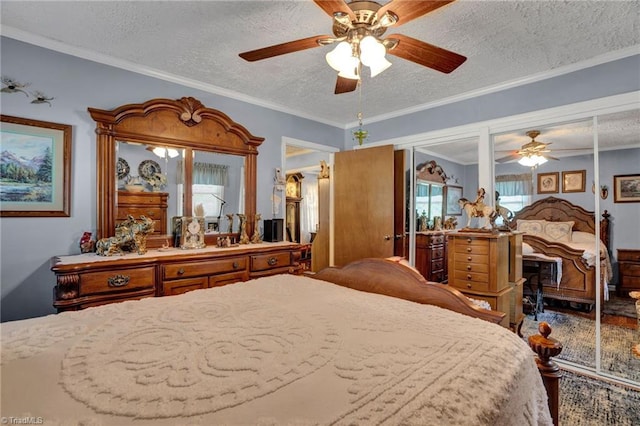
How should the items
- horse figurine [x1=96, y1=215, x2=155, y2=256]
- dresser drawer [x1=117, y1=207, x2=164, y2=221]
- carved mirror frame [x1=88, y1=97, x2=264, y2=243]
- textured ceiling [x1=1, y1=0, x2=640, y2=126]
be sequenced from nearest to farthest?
textured ceiling [x1=1, y1=0, x2=640, y2=126] → horse figurine [x1=96, y1=215, x2=155, y2=256] → carved mirror frame [x1=88, y1=97, x2=264, y2=243] → dresser drawer [x1=117, y1=207, x2=164, y2=221]

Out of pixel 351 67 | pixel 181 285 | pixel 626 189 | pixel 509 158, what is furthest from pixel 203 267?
pixel 626 189

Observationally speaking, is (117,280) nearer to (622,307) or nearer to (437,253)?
(437,253)

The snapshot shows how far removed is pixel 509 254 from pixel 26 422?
10.9 ft

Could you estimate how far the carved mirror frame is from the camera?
96.7 inches

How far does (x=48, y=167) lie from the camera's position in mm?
2248

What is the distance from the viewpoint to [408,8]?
56.8 inches

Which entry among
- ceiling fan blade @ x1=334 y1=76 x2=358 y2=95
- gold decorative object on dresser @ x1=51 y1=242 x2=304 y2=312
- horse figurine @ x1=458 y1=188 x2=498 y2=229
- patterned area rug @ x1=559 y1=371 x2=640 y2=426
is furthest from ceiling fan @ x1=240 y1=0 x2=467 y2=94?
patterned area rug @ x1=559 y1=371 x2=640 y2=426

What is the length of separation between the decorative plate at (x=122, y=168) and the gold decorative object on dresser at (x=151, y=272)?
0.69 metres

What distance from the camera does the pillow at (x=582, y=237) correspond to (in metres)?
3.07

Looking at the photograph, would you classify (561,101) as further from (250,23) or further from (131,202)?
(131,202)

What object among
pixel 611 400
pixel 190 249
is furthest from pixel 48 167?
pixel 611 400

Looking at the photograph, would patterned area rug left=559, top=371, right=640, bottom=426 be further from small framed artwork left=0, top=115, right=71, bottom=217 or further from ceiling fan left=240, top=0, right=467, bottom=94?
small framed artwork left=0, top=115, right=71, bottom=217

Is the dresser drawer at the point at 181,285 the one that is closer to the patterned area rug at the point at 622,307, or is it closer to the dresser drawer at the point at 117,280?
the dresser drawer at the point at 117,280

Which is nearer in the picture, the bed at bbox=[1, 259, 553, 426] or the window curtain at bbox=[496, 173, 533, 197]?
the bed at bbox=[1, 259, 553, 426]
